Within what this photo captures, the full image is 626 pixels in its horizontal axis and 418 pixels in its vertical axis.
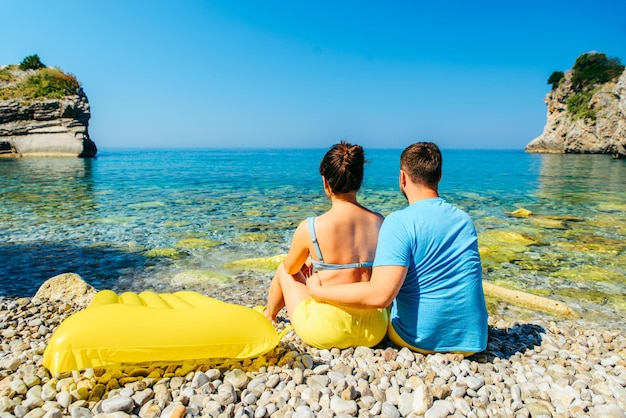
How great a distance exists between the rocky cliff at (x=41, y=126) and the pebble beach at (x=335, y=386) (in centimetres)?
4811

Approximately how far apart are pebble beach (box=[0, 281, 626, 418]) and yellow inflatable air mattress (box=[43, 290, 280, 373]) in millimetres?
154

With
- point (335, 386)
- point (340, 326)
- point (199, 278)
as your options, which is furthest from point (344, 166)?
point (199, 278)

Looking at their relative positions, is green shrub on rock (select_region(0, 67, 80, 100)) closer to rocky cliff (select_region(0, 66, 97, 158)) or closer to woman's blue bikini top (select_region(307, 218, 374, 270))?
rocky cliff (select_region(0, 66, 97, 158))

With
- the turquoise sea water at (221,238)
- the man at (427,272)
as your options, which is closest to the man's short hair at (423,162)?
the man at (427,272)

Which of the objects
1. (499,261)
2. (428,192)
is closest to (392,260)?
(428,192)

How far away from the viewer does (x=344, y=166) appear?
360 centimetres

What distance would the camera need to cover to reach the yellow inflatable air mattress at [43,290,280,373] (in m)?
3.18

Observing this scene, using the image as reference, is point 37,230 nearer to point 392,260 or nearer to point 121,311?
point 121,311

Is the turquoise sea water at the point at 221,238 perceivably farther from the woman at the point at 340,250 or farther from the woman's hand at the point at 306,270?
the woman at the point at 340,250

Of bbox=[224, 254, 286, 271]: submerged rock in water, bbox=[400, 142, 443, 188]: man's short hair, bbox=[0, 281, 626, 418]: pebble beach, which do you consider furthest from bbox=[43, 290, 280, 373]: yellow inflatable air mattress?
bbox=[224, 254, 286, 271]: submerged rock in water

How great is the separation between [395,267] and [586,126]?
238 feet

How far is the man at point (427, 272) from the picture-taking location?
3412 millimetres

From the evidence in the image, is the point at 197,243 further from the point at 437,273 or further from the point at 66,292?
the point at 437,273

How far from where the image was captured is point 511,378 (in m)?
3.51
